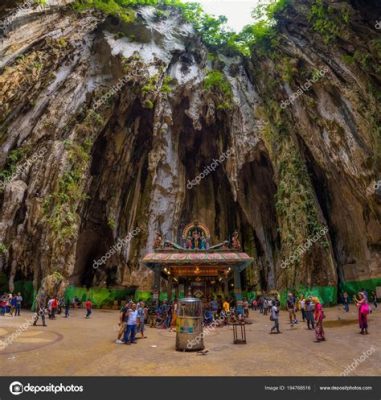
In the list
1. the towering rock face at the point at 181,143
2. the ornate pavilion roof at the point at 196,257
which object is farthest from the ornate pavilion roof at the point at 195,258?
the towering rock face at the point at 181,143

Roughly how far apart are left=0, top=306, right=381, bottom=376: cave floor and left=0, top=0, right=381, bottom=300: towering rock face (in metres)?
13.0

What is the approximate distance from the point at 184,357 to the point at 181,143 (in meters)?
28.3

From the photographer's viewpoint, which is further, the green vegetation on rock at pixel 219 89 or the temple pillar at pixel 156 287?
the green vegetation on rock at pixel 219 89

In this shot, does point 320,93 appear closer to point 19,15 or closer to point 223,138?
point 223,138

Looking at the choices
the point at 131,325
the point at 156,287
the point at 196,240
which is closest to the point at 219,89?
the point at 196,240

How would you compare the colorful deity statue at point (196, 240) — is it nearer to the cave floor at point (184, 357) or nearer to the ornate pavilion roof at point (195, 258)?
the ornate pavilion roof at point (195, 258)

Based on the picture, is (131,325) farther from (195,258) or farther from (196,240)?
(196,240)

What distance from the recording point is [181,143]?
33.6 m

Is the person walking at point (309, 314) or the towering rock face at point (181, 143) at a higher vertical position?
the towering rock face at point (181, 143)

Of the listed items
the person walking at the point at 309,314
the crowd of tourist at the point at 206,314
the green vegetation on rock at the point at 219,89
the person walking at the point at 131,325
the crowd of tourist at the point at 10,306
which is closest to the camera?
the person walking at the point at 131,325

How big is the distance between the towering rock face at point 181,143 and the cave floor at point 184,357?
12985 mm

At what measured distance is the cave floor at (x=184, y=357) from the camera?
5941 mm

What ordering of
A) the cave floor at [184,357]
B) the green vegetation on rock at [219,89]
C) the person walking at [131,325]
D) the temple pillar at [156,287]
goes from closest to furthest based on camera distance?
1. the cave floor at [184,357]
2. the person walking at [131,325]
3. the temple pillar at [156,287]
4. the green vegetation on rock at [219,89]

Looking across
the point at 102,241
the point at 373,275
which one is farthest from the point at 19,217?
the point at 373,275
